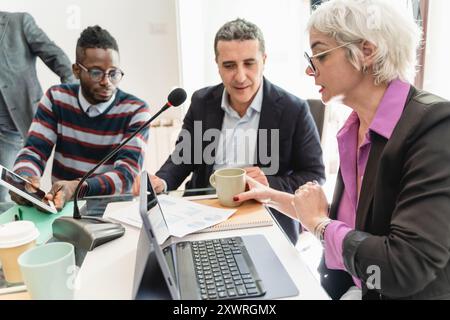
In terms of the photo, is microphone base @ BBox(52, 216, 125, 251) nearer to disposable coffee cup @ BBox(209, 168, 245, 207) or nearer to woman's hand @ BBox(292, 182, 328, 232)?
disposable coffee cup @ BBox(209, 168, 245, 207)

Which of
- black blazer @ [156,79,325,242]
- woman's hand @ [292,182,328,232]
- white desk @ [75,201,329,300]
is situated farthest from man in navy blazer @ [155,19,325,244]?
white desk @ [75,201,329,300]

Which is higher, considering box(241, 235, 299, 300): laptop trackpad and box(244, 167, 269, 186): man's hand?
box(244, 167, 269, 186): man's hand

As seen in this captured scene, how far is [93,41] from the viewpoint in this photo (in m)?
1.53

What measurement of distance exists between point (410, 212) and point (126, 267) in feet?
1.84

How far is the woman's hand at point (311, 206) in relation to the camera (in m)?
0.87

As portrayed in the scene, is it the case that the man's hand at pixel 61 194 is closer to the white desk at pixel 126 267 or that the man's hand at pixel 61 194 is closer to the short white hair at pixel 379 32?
the white desk at pixel 126 267

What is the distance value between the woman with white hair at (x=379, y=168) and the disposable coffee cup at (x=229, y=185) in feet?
0.12

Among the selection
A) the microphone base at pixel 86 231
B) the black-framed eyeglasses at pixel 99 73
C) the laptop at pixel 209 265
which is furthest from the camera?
the black-framed eyeglasses at pixel 99 73

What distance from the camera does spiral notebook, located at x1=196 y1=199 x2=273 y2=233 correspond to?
914 millimetres

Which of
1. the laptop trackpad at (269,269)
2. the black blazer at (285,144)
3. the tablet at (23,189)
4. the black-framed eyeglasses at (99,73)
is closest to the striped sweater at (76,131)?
the black-framed eyeglasses at (99,73)

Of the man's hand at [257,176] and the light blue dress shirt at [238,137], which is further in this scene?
the light blue dress shirt at [238,137]

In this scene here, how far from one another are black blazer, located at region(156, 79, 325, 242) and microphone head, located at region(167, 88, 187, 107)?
53 centimetres

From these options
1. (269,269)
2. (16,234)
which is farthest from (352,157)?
(16,234)
